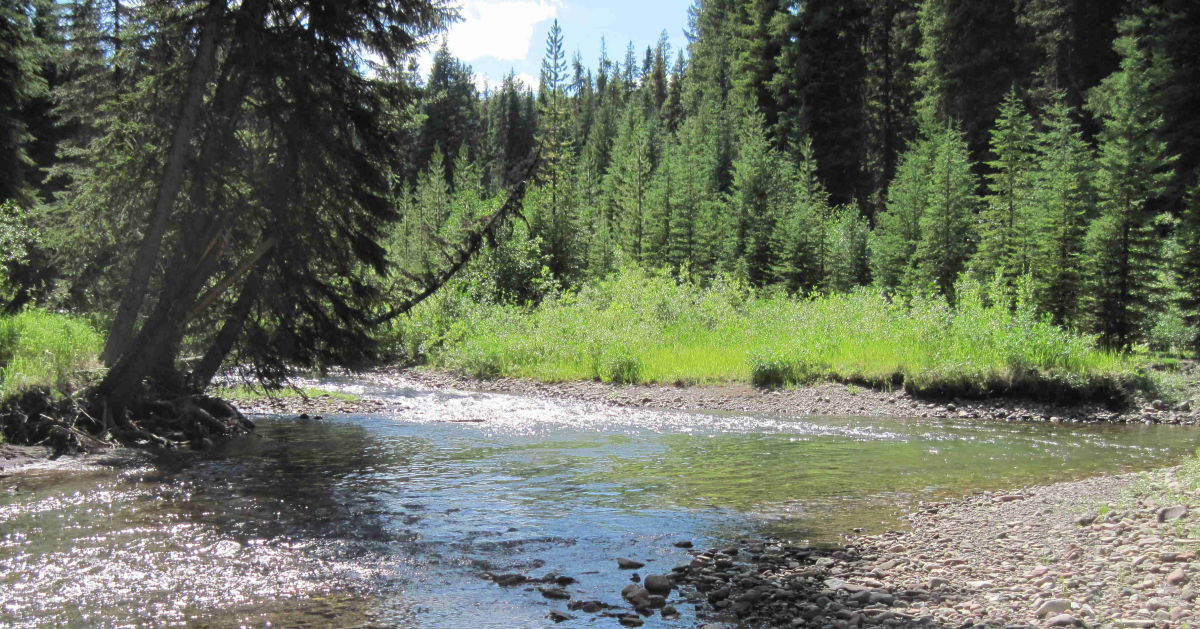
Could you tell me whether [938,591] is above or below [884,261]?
below

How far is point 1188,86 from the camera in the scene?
103 feet

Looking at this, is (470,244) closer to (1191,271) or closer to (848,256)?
(1191,271)

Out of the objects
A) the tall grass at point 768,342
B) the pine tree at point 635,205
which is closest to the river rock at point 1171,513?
the tall grass at point 768,342

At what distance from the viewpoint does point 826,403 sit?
18.6 m

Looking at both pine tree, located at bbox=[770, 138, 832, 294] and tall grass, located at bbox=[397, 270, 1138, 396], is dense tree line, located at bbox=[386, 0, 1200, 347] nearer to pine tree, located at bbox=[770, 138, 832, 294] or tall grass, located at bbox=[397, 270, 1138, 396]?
pine tree, located at bbox=[770, 138, 832, 294]

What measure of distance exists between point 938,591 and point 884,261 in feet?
101

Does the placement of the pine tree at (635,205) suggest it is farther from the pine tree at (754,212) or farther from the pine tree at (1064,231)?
the pine tree at (1064,231)

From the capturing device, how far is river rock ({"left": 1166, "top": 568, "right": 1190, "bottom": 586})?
5.79 metres

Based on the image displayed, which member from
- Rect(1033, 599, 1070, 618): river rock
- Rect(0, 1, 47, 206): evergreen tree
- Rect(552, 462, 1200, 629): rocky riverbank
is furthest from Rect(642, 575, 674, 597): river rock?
Rect(0, 1, 47, 206): evergreen tree

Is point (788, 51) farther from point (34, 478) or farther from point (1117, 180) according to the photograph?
point (34, 478)

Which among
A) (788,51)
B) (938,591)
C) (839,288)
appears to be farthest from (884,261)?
(938,591)

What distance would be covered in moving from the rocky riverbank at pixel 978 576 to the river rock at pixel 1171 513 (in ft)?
0.05

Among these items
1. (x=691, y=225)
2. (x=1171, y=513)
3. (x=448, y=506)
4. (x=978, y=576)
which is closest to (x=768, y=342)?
(x=448, y=506)

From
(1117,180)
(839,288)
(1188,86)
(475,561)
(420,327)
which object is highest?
(1188,86)
